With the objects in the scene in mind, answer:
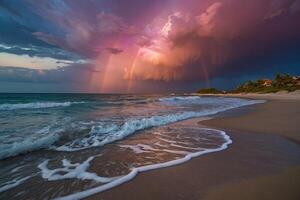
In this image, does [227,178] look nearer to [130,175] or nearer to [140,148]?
[130,175]

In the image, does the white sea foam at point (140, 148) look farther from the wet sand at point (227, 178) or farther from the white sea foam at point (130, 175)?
the wet sand at point (227, 178)

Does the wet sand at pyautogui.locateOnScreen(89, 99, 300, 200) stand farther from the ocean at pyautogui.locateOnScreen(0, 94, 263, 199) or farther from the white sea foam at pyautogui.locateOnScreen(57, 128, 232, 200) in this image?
the ocean at pyautogui.locateOnScreen(0, 94, 263, 199)


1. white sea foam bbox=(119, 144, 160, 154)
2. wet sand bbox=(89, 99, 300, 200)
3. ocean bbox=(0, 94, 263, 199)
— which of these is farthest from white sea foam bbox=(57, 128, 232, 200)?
white sea foam bbox=(119, 144, 160, 154)

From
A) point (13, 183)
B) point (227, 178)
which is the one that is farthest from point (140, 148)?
point (13, 183)

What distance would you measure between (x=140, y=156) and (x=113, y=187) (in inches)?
70.7

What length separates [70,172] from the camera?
402 cm

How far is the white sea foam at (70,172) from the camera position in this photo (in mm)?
3705

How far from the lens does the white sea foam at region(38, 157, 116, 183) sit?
371 cm

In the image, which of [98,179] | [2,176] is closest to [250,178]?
[98,179]

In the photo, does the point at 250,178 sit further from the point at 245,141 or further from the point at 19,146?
the point at 19,146

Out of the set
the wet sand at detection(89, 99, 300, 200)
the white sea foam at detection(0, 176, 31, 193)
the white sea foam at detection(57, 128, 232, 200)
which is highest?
the wet sand at detection(89, 99, 300, 200)

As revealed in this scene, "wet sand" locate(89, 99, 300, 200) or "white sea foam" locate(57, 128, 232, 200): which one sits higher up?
"wet sand" locate(89, 99, 300, 200)

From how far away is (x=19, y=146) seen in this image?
17.9 feet

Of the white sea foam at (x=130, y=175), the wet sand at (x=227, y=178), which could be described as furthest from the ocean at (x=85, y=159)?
the wet sand at (x=227, y=178)
